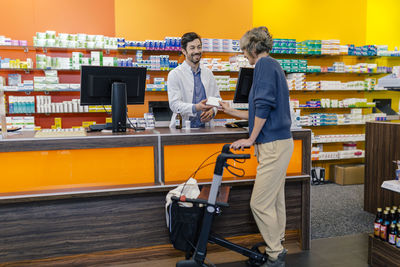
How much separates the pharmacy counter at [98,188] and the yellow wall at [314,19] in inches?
154

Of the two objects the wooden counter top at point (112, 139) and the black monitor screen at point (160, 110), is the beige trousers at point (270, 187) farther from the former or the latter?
the black monitor screen at point (160, 110)

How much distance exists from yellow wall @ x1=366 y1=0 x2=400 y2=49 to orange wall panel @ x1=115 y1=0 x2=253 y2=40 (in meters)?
2.54

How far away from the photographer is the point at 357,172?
5.97 meters

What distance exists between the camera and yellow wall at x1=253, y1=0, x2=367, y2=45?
612cm

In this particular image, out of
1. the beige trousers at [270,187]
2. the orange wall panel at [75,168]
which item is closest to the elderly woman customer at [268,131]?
the beige trousers at [270,187]

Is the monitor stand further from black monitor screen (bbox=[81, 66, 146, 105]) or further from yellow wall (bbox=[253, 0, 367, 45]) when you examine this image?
yellow wall (bbox=[253, 0, 367, 45])

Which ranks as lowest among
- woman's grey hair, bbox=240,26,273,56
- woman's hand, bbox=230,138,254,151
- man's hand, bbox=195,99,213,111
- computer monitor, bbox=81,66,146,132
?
woman's hand, bbox=230,138,254,151

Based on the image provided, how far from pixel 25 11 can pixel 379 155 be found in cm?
550

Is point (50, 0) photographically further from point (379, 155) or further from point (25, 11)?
point (379, 155)

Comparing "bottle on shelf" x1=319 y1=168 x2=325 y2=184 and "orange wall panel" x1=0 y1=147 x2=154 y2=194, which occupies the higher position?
"orange wall panel" x1=0 y1=147 x2=154 y2=194

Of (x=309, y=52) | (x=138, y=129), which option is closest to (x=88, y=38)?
(x=138, y=129)

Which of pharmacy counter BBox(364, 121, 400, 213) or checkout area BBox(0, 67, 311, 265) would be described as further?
pharmacy counter BBox(364, 121, 400, 213)

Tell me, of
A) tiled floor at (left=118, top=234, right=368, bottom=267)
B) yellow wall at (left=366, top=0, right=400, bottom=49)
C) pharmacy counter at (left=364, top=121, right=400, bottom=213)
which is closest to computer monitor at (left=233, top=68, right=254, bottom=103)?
tiled floor at (left=118, top=234, right=368, bottom=267)

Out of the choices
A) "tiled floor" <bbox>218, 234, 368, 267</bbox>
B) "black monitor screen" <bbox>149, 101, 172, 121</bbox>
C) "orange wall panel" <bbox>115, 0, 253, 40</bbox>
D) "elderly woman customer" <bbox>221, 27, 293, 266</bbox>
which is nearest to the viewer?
"elderly woman customer" <bbox>221, 27, 293, 266</bbox>
